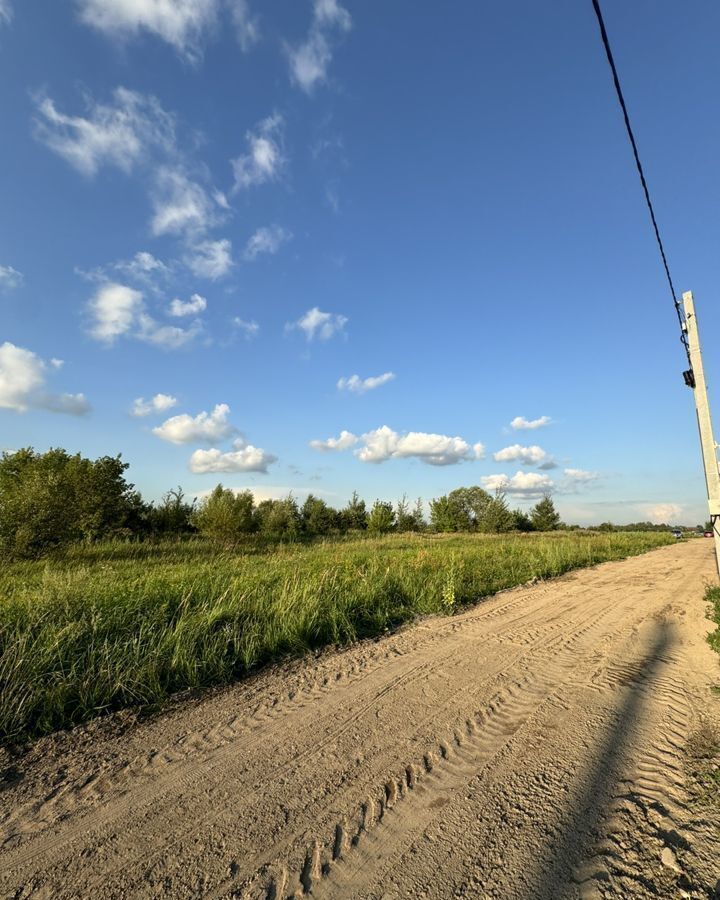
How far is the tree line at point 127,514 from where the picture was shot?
17094mm

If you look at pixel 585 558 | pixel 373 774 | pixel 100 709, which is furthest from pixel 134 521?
→ pixel 373 774

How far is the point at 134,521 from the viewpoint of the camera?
33156mm

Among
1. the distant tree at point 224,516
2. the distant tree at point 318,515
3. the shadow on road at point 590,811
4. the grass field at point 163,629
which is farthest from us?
the distant tree at point 318,515

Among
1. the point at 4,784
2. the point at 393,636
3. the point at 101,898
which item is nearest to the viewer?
the point at 101,898

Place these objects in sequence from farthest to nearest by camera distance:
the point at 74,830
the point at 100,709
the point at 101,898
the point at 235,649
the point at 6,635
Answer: the point at 235,649, the point at 6,635, the point at 100,709, the point at 74,830, the point at 101,898

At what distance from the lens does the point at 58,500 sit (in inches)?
709

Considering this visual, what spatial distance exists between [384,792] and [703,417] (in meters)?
8.74

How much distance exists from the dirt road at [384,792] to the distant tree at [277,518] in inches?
1220

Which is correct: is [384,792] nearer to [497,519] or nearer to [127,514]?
[127,514]

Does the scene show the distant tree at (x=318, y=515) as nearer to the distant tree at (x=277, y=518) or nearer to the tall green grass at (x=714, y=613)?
the distant tree at (x=277, y=518)

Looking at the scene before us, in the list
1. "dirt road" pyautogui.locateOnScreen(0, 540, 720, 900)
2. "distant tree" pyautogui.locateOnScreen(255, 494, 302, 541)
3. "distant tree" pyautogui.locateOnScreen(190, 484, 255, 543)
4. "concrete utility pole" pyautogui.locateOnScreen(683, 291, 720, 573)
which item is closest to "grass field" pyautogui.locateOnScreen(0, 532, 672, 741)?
"dirt road" pyautogui.locateOnScreen(0, 540, 720, 900)

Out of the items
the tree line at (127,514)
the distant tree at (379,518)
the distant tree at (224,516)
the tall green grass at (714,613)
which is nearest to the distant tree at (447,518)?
the tree line at (127,514)

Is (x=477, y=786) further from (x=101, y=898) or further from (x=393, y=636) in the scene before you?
(x=393, y=636)

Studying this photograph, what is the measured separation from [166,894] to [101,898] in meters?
0.30
